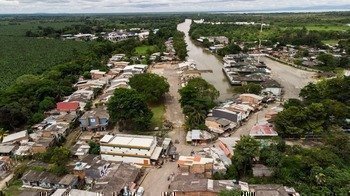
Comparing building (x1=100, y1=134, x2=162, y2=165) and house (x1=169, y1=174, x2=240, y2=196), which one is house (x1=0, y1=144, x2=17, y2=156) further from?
house (x1=169, y1=174, x2=240, y2=196)

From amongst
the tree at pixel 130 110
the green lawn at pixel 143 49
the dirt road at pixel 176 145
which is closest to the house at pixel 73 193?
the dirt road at pixel 176 145

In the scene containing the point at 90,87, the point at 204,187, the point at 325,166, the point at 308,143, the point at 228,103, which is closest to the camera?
the point at 204,187

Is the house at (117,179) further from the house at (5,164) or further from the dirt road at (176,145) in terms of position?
the house at (5,164)

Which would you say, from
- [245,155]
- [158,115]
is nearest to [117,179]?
[245,155]

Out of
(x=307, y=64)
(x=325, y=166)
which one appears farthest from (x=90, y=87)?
(x=307, y=64)

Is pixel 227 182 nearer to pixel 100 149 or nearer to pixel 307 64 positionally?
pixel 100 149

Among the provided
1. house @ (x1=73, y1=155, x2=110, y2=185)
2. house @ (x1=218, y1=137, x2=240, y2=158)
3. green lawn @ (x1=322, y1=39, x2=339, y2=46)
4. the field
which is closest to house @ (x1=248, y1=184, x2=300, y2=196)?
house @ (x1=218, y1=137, x2=240, y2=158)
